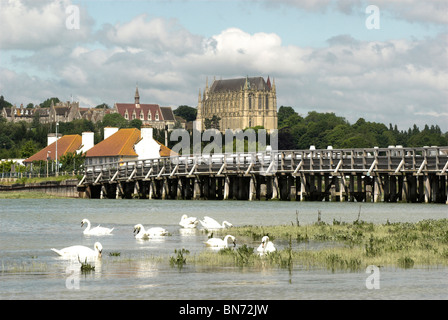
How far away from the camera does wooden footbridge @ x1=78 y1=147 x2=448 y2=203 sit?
210 feet

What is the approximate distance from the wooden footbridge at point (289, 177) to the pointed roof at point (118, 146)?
27440mm

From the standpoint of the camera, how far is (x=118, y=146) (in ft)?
401

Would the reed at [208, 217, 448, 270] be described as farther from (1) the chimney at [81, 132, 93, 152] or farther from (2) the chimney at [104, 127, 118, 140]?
(2) the chimney at [104, 127, 118, 140]

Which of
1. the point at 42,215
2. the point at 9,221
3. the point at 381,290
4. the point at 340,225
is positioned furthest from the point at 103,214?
the point at 381,290

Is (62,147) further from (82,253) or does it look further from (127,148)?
(82,253)

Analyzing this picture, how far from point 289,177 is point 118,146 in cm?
5277

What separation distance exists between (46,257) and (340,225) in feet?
46.3

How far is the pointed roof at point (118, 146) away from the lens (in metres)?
120

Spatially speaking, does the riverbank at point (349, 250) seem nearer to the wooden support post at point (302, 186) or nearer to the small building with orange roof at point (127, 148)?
the wooden support post at point (302, 186)

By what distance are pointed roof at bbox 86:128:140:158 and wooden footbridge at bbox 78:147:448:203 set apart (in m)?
27.4

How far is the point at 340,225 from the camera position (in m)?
36.2

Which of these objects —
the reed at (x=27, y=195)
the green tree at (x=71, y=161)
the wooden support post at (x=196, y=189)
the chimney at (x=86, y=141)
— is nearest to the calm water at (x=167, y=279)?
the wooden support post at (x=196, y=189)

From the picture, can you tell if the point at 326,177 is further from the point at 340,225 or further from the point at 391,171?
the point at 340,225
